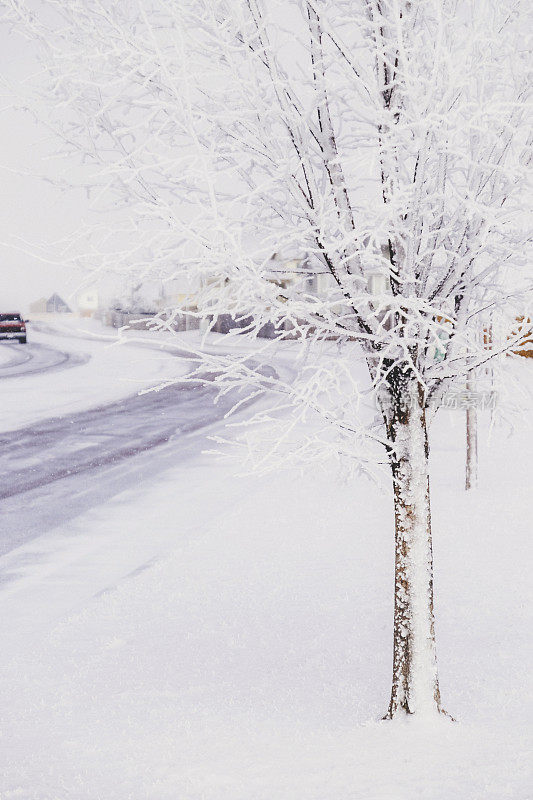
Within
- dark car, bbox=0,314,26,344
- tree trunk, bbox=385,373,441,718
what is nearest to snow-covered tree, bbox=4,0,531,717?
tree trunk, bbox=385,373,441,718

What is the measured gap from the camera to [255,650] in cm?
593

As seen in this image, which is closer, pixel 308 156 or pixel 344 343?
pixel 308 156

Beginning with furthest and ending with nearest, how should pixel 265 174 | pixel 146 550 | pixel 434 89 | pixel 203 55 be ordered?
pixel 146 550 < pixel 265 174 < pixel 203 55 < pixel 434 89

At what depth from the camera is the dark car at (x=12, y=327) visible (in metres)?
51.2

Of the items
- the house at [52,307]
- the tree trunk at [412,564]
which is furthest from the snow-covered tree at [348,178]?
the house at [52,307]

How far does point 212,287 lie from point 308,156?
34.3 inches

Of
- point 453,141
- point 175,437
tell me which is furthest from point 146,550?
point 175,437

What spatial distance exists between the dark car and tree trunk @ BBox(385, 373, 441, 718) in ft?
161

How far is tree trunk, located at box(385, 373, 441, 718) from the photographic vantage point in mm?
4734

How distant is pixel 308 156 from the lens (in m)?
4.38

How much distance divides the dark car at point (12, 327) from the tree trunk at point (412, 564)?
4919 cm

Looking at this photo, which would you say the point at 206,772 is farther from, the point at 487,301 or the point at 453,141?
the point at 453,141

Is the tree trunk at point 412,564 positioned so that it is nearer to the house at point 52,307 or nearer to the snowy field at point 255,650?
the snowy field at point 255,650

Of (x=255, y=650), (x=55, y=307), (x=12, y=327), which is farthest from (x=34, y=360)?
(x=55, y=307)
